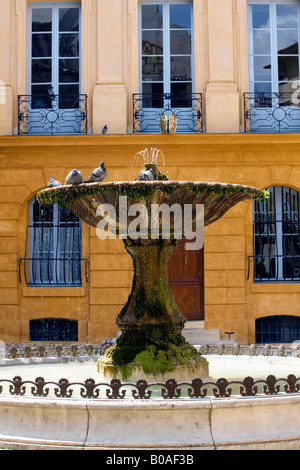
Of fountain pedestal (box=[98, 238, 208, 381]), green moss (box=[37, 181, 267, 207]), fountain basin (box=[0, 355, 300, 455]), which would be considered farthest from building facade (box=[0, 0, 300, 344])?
fountain basin (box=[0, 355, 300, 455])

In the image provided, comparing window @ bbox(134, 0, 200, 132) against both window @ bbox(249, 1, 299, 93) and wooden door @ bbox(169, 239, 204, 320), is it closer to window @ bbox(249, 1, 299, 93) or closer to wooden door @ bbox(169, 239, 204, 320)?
window @ bbox(249, 1, 299, 93)

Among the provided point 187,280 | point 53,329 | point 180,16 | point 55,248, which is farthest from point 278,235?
point 180,16

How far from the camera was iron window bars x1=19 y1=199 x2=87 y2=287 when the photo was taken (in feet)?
55.1

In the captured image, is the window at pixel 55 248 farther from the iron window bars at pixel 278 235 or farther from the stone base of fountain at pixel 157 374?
the stone base of fountain at pixel 157 374

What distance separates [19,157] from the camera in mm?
16797

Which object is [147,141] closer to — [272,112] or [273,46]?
[272,112]

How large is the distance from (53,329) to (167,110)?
555cm

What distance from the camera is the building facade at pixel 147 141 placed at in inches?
643

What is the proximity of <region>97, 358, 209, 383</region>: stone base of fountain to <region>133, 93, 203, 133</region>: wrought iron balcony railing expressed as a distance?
32.9ft

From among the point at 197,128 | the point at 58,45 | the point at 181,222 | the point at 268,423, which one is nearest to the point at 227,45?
the point at 197,128

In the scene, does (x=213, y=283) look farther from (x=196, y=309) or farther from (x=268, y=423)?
(x=268, y=423)

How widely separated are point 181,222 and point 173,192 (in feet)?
1.84
